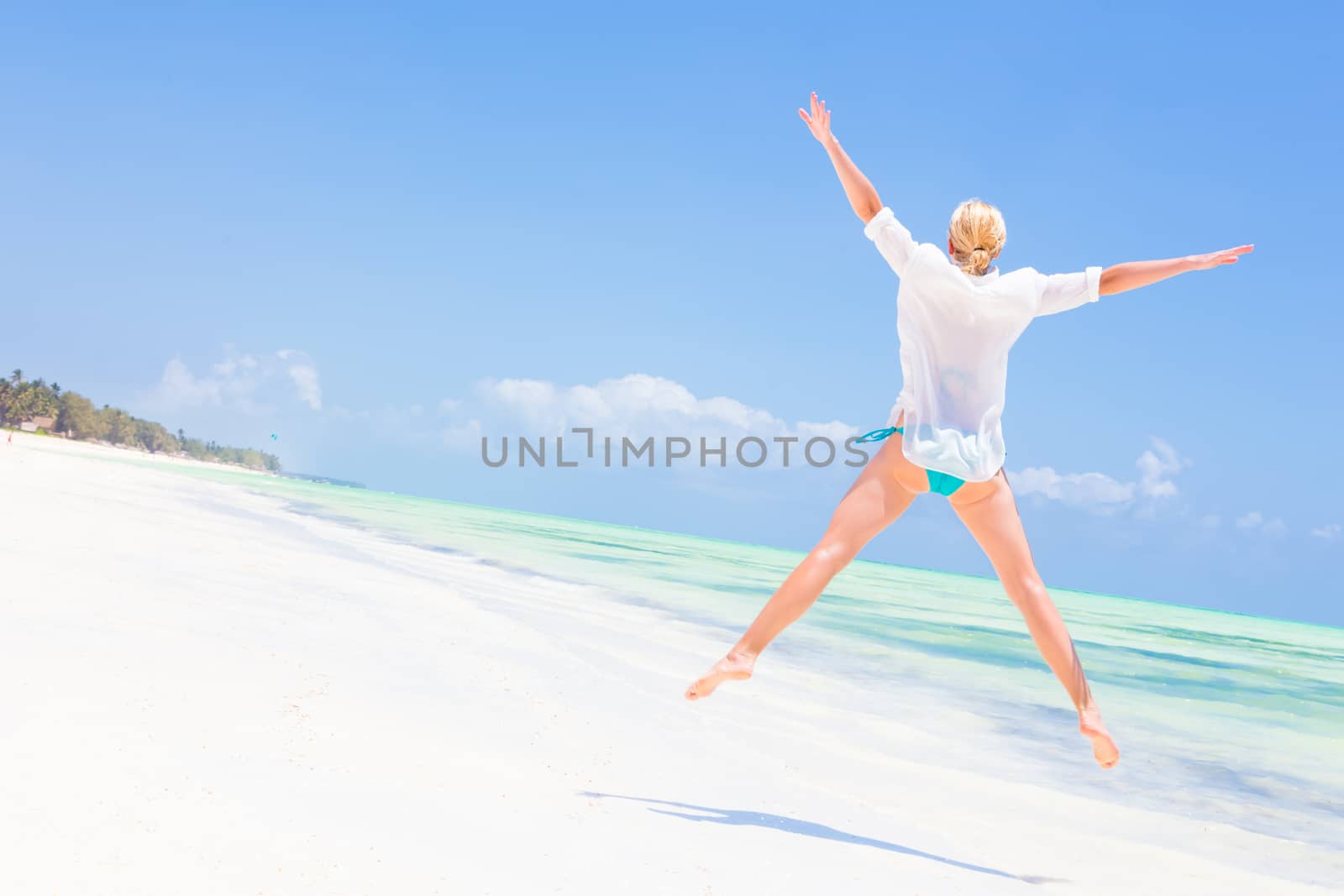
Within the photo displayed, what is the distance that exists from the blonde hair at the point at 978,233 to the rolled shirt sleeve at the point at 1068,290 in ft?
0.63

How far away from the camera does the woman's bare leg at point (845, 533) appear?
329 cm

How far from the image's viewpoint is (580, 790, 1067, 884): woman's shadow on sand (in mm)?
4594

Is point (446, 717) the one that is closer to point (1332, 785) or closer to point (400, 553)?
point (1332, 785)

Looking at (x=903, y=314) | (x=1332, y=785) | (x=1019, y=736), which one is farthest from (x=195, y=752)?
(x=1332, y=785)

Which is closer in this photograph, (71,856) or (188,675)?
(71,856)

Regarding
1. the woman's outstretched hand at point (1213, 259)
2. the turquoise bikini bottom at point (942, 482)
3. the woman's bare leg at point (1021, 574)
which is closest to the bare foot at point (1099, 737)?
the woman's bare leg at point (1021, 574)

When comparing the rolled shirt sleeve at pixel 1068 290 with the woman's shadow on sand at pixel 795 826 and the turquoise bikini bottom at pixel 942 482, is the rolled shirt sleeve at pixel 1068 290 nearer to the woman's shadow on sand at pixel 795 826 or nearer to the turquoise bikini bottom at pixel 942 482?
the turquoise bikini bottom at pixel 942 482

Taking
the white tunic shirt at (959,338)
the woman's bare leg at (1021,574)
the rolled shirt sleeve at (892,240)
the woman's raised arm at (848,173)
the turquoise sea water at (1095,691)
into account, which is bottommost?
the turquoise sea water at (1095,691)

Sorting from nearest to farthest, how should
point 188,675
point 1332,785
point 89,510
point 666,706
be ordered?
point 188,675 < point 666,706 < point 1332,785 < point 89,510

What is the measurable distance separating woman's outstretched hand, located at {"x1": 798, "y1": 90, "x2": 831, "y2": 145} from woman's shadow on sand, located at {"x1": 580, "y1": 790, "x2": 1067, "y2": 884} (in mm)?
3202

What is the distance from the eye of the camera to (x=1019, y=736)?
839cm

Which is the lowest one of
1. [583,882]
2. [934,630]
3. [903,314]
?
[934,630]

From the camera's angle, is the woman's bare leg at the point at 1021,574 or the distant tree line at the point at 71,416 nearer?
Answer: the woman's bare leg at the point at 1021,574

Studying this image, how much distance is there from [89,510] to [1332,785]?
16.0m
